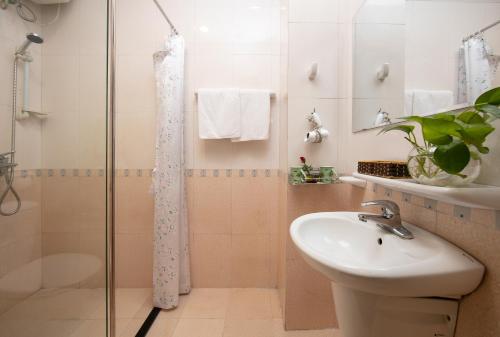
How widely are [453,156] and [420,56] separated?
521 mm

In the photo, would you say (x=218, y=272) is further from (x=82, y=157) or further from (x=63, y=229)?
(x=82, y=157)

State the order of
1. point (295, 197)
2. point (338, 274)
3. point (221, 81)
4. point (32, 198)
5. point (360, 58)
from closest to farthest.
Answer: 1. point (338, 274)
2. point (32, 198)
3. point (360, 58)
4. point (295, 197)
5. point (221, 81)

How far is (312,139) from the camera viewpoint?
1.22m

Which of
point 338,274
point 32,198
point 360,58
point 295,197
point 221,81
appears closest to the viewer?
point 338,274

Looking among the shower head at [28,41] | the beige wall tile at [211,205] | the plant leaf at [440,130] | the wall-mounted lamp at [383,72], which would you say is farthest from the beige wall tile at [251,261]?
the shower head at [28,41]

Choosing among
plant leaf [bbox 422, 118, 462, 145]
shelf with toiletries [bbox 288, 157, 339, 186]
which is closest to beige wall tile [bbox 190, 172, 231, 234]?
shelf with toiletries [bbox 288, 157, 339, 186]

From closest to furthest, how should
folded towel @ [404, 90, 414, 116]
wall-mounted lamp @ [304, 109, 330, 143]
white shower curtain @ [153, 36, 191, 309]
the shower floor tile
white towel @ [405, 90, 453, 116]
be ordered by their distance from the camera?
white towel @ [405, 90, 453, 116], folded towel @ [404, 90, 414, 116], the shower floor tile, wall-mounted lamp @ [304, 109, 330, 143], white shower curtain @ [153, 36, 191, 309]

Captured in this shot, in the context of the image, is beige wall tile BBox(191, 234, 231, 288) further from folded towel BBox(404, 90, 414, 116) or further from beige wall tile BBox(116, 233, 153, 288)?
folded towel BBox(404, 90, 414, 116)

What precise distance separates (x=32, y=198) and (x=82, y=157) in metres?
0.29

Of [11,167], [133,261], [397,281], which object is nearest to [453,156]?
[397,281]

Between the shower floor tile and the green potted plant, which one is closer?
the green potted plant

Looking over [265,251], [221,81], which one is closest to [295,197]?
[265,251]

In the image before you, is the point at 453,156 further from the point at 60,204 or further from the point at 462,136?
the point at 60,204

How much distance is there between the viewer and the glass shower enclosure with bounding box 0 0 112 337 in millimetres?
981
